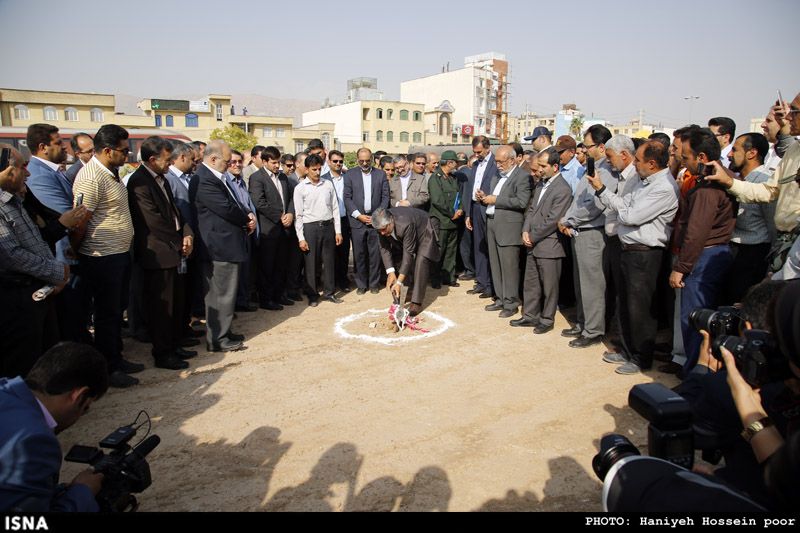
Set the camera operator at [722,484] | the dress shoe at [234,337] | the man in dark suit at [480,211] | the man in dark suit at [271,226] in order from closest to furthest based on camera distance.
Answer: the camera operator at [722,484]
the dress shoe at [234,337]
the man in dark suit at [271,226]
the man in dark suit at [480,211]

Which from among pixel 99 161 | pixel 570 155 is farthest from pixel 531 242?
pixel 99 161

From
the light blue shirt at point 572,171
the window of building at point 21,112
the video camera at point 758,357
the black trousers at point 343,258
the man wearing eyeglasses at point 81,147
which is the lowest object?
the black trousers at point 343,258

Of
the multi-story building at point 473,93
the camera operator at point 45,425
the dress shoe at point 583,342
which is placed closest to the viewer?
the camera operator at point 45,425

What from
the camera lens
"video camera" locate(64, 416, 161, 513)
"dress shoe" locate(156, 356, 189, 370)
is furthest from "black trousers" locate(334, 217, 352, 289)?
the camera lens

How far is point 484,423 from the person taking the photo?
4.00 meters

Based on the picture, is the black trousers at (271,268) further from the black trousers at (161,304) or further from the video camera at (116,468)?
the video camera at (116,468)

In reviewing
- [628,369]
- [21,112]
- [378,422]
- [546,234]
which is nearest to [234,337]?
[378,422]

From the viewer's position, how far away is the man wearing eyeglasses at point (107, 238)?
15.0ft

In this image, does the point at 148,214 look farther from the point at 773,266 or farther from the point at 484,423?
the point at 773,266

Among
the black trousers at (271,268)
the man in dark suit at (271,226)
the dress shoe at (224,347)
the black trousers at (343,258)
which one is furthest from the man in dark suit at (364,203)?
the dress shoe at (224,347)

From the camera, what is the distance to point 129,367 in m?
5.15

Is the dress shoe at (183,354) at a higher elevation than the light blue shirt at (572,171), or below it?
below

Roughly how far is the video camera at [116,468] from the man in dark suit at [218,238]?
355 centimetres

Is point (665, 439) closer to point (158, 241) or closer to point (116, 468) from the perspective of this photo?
point (116, 468)
